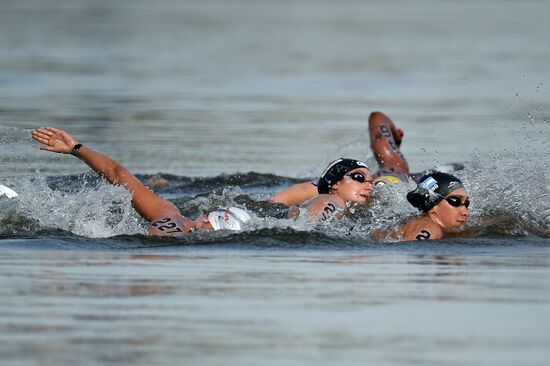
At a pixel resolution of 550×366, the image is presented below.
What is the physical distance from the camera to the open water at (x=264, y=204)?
10.4 metres

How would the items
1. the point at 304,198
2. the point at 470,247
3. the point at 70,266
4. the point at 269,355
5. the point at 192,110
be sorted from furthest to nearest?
the point at 192,110
the point at 304,198
the point at 470,247
the point at 70,266
the point at 269,355

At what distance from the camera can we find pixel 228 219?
1523cm

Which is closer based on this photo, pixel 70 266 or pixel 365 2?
pixel 70 266

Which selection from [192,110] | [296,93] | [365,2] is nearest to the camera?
[192,110]

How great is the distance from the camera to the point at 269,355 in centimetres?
980

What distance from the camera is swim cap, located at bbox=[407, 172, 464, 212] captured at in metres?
16.2

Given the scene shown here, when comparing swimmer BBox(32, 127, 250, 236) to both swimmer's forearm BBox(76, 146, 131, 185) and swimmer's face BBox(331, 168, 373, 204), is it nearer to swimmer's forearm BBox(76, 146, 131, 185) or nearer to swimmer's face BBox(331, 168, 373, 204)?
swimmer's forearm BBox(76, 146, 131, 185)

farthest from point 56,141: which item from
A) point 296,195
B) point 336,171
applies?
point 296,195

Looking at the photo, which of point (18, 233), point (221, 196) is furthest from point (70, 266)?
point (221, 196)

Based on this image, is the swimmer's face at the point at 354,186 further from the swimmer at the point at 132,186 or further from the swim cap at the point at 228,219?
the swim cap at the point at 228,219

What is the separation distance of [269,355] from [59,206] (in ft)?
24.9

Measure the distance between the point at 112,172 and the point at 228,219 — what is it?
4.74 ft

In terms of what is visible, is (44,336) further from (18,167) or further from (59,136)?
(18,167)

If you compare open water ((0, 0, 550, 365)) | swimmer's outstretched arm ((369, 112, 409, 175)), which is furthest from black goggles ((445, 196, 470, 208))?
swimmer's outstretched arm ((369, 112, 409, 175))
